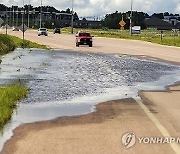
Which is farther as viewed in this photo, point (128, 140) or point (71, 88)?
point (71, 88)

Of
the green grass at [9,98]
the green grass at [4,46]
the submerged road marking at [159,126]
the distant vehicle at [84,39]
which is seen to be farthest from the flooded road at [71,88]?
the distant vehicle at [84,39]

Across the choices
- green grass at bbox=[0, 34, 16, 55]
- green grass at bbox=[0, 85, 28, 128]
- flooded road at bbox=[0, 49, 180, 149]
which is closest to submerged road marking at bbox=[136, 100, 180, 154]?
flooded road at bbox=[0, 49, 180, 149]

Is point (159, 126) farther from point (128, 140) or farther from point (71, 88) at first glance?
point (71, 88)

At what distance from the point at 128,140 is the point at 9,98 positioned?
5.13 meters

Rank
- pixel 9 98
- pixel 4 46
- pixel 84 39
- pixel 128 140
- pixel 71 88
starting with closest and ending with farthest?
pixel 128 140 < pixel 9 98 < pixel 71 88 < pixel 4 46 < pixel 84 39

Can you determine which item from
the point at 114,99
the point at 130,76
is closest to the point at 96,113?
the point at 114,99

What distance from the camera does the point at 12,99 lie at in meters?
13.0

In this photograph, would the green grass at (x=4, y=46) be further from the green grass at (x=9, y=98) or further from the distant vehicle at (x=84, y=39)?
the green grass at (x=9, y=98)

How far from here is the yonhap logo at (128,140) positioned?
27.0 ft

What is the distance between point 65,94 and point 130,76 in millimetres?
6766

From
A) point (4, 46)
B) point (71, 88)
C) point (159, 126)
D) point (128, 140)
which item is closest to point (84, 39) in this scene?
point (4, 46)

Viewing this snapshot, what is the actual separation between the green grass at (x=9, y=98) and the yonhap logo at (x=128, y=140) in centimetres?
255

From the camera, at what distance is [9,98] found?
1298 cm

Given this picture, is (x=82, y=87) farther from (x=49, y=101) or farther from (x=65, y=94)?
(x=49, y=101)
